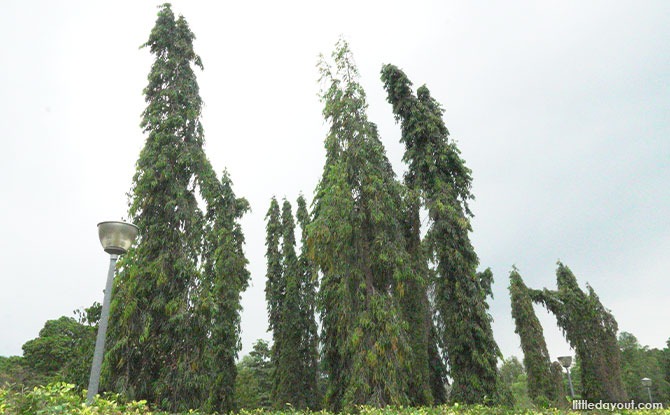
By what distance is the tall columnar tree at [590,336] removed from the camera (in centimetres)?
2567

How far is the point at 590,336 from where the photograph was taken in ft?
85.9

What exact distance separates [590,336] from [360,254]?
22279 mm

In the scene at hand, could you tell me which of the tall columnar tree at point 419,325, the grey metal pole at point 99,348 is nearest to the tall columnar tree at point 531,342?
the tall columnar tree at point 419,325

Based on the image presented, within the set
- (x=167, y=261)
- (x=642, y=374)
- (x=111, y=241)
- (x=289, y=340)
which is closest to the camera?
(x=111, y=241)

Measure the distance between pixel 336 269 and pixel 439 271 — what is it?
16.1 feet

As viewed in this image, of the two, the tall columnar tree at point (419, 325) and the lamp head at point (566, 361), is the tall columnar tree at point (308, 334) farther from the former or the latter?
the lamp head at point (566, 361)

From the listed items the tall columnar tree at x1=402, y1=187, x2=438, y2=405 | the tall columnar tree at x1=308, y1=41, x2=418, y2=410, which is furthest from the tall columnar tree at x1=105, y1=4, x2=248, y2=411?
the tall columnar tree at x1=402, y1=187, x2=438, y2=405

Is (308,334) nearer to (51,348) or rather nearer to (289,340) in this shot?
(289,340)

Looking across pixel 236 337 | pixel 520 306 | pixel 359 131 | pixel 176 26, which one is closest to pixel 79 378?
pixel 236 337

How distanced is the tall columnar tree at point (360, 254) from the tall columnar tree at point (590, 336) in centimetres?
1820

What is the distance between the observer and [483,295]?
15.0m

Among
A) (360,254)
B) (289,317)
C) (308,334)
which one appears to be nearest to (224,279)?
(289,317)

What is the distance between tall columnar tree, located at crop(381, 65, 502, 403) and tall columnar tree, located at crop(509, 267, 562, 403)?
13852 millimetres

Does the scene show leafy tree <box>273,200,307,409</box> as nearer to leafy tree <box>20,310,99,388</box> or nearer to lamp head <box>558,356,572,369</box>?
lamp head <box>558,356,572,369</box>
